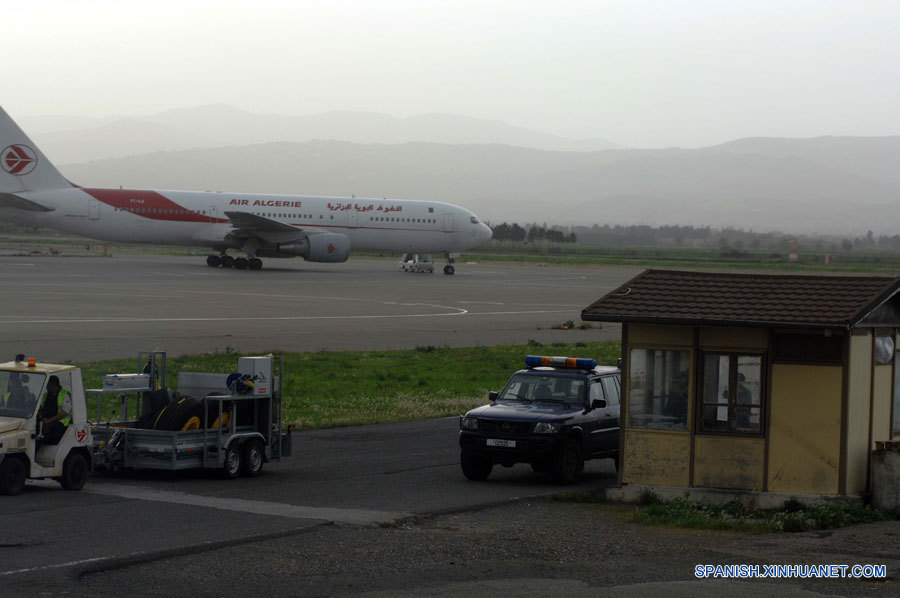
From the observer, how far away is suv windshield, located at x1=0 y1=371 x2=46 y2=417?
1473 cm

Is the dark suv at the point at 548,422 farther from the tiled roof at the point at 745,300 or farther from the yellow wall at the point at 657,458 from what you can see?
the tiled roof at the point at 745,300

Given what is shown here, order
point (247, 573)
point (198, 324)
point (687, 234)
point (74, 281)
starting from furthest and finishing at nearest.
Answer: point (687, 234), point (74, 281), point (198, 324), point (247, 573)

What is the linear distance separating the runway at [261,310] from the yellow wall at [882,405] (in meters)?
19.8

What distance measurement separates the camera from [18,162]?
6856 cm

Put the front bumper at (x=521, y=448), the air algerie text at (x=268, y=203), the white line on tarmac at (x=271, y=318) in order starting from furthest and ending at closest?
the air algerie text at (x=268, y=203) → the white line on tarmac at (x=271, y=318) → the front bumper at (x=521, y=448)

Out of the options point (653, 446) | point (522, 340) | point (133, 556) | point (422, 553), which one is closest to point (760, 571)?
point (422, 553)

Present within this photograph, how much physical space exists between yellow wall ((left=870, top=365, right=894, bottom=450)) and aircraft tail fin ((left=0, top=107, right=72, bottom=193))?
203 feet

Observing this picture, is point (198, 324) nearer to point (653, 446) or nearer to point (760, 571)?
point (653, 446)

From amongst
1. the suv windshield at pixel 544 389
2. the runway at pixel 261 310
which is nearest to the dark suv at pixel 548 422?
the suv windshield at pixel 544 389

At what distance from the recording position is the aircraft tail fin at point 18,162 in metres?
68.3

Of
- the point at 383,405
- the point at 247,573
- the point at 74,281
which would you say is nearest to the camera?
the point at 247,573

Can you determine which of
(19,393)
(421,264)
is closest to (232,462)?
(19,393)

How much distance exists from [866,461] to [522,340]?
24467 millimetres

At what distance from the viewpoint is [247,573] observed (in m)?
11.0
